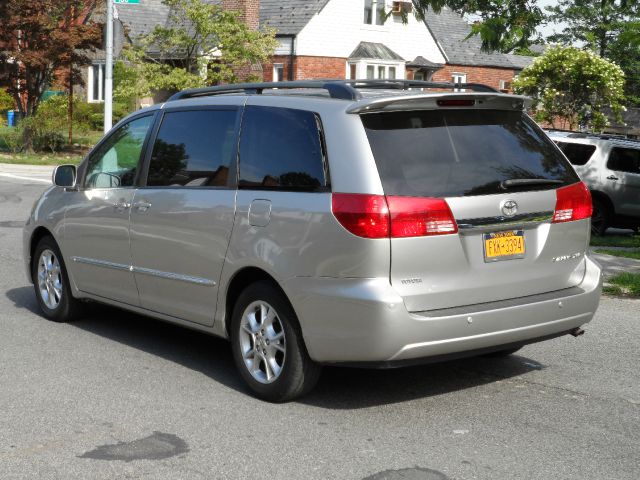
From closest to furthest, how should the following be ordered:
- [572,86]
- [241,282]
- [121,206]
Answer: [241,282] < [121,206] < [572,86]

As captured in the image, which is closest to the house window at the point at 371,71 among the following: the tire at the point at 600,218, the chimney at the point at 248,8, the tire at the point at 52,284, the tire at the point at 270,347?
the chimney at the point at 248,8

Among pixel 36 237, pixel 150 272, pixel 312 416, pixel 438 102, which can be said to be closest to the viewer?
pixel 312 416

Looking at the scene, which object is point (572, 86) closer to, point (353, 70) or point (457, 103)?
point (353, 70)

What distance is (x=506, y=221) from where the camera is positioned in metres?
5.95

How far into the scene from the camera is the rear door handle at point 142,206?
284 inches

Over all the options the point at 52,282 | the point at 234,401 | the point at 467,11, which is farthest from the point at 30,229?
the point at 467,11

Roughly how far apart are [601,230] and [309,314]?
1246cm

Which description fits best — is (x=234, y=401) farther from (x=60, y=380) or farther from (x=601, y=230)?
(x=601, y=230)

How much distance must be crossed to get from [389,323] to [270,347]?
3.05 ft

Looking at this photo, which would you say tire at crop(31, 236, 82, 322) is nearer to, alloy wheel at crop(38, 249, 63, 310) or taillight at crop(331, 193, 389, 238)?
alloy wheel at crop(38, 249, 63, 310)

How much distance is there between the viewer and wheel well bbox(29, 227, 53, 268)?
8.73 metres

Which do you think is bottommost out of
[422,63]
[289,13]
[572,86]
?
[572,86]

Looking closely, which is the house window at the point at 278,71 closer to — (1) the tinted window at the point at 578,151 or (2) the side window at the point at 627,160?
(1) the tinted window at the point at 578,151

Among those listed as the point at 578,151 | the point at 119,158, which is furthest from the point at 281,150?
the point at 578,151
